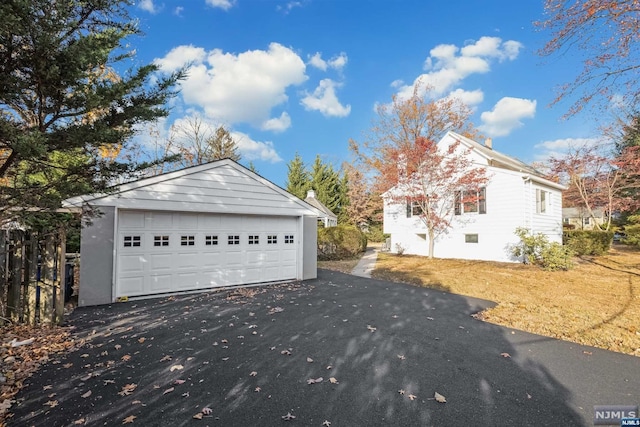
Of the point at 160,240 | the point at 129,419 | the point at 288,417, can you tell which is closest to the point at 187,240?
the point at 160,240

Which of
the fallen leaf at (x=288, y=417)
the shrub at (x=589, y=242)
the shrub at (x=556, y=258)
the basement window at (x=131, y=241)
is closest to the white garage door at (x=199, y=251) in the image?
the basement window at (x=131, y=241)

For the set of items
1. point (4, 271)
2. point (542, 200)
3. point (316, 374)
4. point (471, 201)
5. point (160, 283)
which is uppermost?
point (542, 200)

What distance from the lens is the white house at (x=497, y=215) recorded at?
1487 cm

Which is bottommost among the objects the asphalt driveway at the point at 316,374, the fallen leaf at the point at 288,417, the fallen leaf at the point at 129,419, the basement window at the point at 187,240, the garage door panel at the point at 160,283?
the asphalt driveway at the point at 316,374

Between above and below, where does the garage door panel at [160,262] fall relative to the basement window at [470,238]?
below

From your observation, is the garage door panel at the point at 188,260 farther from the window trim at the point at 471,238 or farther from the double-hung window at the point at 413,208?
the window trim at the point at 471,238

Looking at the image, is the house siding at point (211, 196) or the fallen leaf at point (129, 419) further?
the house siding at point (211, 196)

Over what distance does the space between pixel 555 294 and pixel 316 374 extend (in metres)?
8.06

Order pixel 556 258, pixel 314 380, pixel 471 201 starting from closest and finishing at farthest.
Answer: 1. pixel 314 380
2. pixel 556 258
3. pixel 471 201

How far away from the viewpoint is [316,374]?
3707 mm

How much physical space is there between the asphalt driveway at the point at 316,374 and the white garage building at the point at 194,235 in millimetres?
1517

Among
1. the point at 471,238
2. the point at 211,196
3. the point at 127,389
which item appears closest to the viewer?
the point at 127,389

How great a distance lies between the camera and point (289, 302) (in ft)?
24.3

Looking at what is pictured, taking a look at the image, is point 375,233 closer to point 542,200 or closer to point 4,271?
point 542,200
